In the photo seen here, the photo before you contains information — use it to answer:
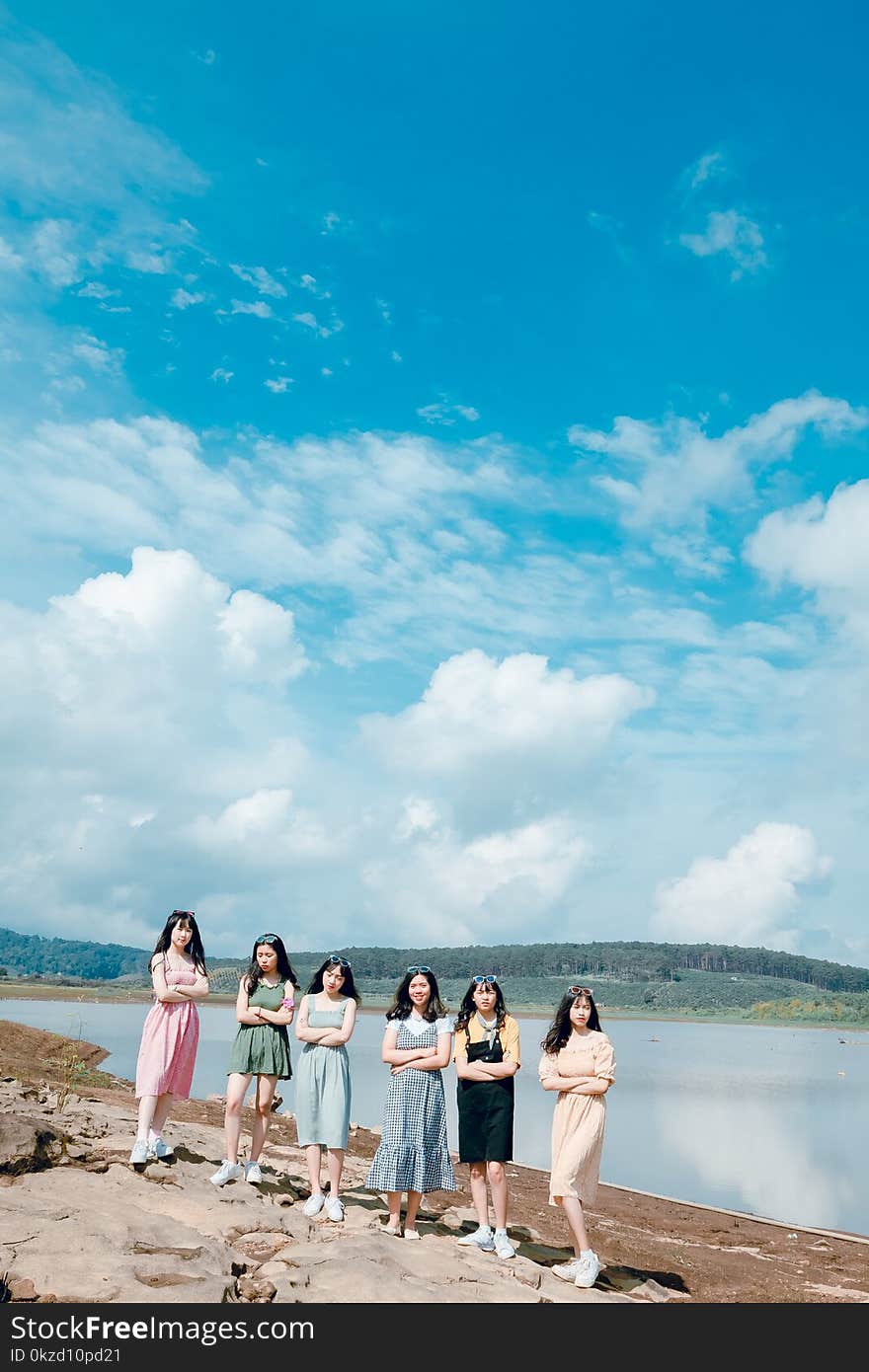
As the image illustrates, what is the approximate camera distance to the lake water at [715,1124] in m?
15.2

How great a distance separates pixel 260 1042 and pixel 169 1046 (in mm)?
762

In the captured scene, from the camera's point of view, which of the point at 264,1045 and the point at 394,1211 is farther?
the point at 264,1045

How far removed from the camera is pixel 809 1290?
8.41 m

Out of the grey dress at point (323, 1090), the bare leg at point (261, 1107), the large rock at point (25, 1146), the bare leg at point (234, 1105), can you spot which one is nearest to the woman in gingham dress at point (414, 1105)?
the grey dress at point (323, 1090)

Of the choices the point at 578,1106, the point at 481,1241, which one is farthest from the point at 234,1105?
the point at 578,1106

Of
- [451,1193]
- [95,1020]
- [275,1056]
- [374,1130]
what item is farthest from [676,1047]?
[275,1056]

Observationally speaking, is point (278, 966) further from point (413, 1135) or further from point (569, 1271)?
point (569, 1271)

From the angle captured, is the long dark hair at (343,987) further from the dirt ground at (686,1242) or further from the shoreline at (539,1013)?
the shoreline at (539,1013)

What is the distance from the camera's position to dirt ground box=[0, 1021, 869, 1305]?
845 centimetres

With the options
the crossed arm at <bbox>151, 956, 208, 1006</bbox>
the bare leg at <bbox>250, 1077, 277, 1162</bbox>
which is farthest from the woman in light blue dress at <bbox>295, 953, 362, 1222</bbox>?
the crossed arm at <bbox>151, 956, 208, 1006</bbox>

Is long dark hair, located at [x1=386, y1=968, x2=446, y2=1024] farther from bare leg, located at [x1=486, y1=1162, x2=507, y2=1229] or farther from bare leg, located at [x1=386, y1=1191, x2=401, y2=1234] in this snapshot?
bare leg, located at [x1=386, y1=1191, x2=401, y2=1234]

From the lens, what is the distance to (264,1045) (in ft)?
27.5
